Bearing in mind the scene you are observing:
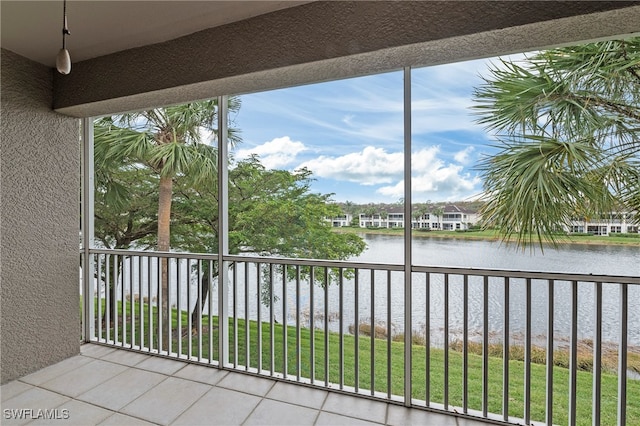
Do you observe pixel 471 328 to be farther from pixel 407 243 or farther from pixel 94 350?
pixel 94 350

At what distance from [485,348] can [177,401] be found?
207cm

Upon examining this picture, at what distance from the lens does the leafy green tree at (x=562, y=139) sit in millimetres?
1714

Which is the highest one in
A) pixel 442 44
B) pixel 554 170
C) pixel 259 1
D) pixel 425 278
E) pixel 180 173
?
pixel 259 1

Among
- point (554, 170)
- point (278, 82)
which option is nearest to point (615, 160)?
point (554, 170)

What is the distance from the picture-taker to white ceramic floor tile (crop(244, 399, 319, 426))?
182 cm

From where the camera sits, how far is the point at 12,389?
216 cm

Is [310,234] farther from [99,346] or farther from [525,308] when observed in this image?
[99,346]

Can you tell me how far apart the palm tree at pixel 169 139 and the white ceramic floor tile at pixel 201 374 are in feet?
3.79

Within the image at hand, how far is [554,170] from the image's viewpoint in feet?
5.79

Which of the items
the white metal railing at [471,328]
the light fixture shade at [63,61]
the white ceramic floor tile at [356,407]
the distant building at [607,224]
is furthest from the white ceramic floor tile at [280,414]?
the light fixture shade at [63,61]

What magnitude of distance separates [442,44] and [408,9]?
26 centimetres

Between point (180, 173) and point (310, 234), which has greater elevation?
point (180, 173)

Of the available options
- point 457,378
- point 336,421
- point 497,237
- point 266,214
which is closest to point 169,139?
point 266,214

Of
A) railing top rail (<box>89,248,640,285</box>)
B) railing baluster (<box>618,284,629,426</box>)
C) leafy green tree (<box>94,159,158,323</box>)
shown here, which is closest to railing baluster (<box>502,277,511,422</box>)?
railing top rail (<box>89,248,640,285</box>)
